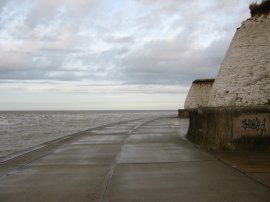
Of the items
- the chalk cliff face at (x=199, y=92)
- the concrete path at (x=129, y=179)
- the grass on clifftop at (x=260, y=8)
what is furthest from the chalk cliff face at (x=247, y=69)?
the chalk cliff face at (x=199, y=92)

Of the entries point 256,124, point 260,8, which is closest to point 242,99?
point 256,124

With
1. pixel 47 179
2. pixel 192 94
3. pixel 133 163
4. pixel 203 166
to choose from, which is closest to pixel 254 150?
pixel 203 166

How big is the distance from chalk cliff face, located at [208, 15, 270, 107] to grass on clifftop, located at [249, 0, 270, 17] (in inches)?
9.6

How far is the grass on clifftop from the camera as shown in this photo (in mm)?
14383

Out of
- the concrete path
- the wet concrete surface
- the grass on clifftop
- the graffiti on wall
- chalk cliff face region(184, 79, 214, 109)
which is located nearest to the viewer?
the concrete path

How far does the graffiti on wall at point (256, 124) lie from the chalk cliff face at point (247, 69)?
0.94 m

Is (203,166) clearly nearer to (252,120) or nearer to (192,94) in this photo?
(252,120)

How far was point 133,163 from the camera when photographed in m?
11.1

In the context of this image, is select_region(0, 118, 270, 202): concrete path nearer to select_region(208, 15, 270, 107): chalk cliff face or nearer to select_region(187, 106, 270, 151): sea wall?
select_region(187, 106, 270, 151): sea wall

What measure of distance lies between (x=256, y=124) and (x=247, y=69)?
7.52 ft

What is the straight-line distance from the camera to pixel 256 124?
1237 cm

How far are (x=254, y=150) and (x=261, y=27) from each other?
4444 millimetres

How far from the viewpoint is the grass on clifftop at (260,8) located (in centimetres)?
1438

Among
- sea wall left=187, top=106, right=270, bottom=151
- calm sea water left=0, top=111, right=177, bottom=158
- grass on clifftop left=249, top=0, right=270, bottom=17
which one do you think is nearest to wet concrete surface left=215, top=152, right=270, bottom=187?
sea wall left=187, top=106, right=270, bottom=151
